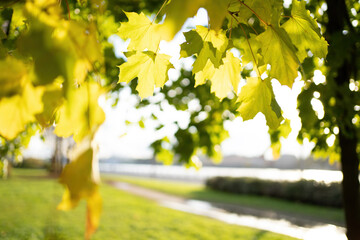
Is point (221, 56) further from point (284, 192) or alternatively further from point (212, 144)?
point (284, 192)

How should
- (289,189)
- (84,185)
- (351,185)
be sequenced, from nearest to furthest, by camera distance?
(84,185)
(351,185)
(289,189)

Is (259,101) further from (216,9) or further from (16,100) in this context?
(16,100)

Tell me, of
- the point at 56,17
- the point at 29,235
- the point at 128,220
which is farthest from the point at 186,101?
the point at 128,220

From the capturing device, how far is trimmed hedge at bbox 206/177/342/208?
1240 centimetres

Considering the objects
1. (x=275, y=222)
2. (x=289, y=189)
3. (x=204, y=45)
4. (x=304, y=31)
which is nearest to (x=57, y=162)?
(x=204, y=45)

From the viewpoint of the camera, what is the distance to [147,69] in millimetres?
1352

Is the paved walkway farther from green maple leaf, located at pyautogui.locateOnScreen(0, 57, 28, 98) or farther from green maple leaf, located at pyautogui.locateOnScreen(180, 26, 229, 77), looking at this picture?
green maple leaf, located at pyautogui.locateOnScreen(0, 57, 28, 98)

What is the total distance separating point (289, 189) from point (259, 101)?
14.5 meters

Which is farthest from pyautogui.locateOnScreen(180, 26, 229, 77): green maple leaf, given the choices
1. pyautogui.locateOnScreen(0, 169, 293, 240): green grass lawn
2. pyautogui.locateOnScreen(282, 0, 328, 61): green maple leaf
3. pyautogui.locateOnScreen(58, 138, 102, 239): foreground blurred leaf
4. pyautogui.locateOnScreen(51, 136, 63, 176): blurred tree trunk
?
pyautogui.locateOnScreen(0, 169, 293, 240): green grass lawn

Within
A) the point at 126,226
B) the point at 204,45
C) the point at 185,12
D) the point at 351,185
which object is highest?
the point at 204,45

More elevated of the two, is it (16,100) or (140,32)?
(140,32)

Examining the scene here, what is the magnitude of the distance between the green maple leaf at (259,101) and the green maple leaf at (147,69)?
0.36m

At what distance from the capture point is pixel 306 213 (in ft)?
36.8

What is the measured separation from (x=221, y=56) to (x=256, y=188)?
16.1 metres
